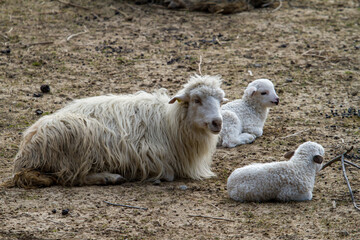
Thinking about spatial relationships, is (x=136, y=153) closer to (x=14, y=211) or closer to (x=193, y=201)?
(x=193, y=201)

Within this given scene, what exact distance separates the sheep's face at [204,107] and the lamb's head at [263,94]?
4.46 feet

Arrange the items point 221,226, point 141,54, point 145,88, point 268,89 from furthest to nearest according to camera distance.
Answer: point 141,54
point 145,88
point 268,89
point 221,226

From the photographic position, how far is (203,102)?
6039 millimetres

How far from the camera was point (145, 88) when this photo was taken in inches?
357

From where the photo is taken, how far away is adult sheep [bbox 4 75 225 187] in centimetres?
591

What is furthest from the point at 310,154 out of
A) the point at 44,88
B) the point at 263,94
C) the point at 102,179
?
the point at 44,88

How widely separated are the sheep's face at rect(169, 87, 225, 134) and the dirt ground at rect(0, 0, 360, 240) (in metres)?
0.71

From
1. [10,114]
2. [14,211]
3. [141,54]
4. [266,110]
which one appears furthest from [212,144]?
[141,54]

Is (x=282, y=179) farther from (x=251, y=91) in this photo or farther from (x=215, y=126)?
(x=251, y=91)

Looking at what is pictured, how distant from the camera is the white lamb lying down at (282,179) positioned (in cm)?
534

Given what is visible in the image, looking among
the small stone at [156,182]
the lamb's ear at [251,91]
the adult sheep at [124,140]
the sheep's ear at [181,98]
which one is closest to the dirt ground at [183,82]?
the small stone at [156,182]

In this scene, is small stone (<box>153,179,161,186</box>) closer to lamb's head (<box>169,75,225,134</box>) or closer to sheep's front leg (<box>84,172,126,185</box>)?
sheep's front leg (<box>84,172,126,185</box>)

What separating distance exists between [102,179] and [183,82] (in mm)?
3707

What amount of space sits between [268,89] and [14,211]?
384 centimetres
